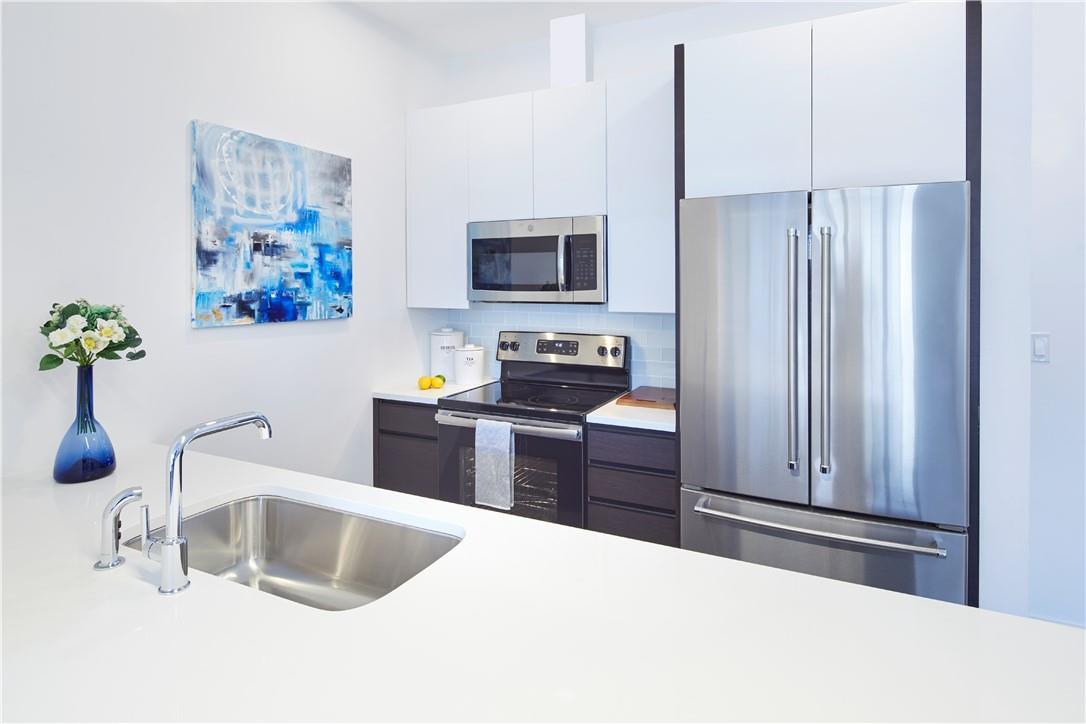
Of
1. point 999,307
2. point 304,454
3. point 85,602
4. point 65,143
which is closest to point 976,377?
point 999,307

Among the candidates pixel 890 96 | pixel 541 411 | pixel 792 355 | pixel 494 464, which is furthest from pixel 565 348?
pixel 890 96

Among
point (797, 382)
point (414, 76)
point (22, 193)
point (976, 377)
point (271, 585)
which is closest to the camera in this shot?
point (271, 585)

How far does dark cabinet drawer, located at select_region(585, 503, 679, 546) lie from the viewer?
95.6 inches

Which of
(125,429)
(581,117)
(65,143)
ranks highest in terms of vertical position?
(581,117)

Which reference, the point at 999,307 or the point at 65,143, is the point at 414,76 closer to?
the point at 65,143

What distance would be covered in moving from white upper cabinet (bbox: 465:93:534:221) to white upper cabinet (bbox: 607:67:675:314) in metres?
0.43

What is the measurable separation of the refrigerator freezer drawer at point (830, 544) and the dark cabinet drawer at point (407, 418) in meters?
1.28

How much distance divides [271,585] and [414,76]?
2.72 metres

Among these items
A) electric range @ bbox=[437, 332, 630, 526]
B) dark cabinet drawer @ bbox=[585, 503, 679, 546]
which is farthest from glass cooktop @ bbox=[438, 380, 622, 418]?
dark cabinet drawer @ bbox=[585, 503, 679, 546]

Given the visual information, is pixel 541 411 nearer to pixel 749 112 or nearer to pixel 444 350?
pixel 444 350

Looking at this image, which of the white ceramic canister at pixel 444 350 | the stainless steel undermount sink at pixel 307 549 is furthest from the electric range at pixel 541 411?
the stainless steel undermount sink at pixel 307 549

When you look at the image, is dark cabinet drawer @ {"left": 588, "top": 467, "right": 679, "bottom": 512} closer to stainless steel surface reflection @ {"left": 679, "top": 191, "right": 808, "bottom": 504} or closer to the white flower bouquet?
stainless steel surface reflection @ {"left": 679, "top": 191, "right": 808, "bottom": 504}

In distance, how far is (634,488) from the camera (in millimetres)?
2492

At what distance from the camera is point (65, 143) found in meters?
1.86
